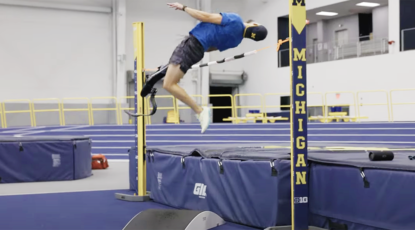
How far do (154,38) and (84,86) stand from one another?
3.64 m

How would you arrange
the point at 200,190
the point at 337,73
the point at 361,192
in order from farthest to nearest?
the point at 337,73 → the point at 200,190 → the point at 361,192

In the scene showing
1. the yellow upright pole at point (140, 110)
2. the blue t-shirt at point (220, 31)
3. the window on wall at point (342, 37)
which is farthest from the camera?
the window on wall at point (342, 37)

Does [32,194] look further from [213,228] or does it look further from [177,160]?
[213,228]

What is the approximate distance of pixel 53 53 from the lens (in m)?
19.7

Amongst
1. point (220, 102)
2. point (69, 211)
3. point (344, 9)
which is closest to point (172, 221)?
point (69, 211)

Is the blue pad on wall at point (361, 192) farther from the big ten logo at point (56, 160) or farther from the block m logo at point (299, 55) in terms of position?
the big ten logo at point (56, 160)

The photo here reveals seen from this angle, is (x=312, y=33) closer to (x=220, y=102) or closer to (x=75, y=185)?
(x=220, y=102)

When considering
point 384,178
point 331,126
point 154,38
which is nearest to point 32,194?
point 384,178

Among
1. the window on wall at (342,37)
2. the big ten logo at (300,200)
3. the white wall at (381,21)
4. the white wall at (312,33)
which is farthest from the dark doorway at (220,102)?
the big ten logo at (300,200)

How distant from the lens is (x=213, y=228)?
4590 mm

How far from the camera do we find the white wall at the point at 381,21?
19.8m

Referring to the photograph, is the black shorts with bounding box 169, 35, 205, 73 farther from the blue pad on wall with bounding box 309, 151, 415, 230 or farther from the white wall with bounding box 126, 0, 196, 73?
the white wall with bounding box 126, 0, 196, 73

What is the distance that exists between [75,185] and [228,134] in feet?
19.8

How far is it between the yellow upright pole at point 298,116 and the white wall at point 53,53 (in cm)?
1699
